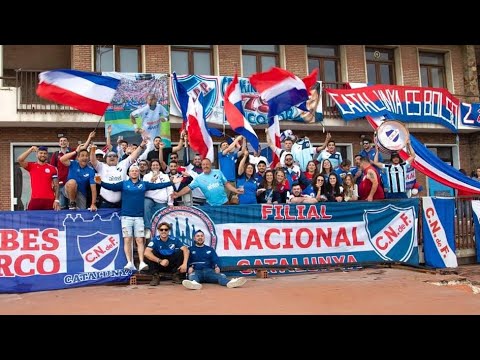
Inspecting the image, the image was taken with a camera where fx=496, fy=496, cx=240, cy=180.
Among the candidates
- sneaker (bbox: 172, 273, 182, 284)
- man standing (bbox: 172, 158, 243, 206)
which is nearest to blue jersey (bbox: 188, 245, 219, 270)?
sneaker (bbox: 172, 273, 182, 284)

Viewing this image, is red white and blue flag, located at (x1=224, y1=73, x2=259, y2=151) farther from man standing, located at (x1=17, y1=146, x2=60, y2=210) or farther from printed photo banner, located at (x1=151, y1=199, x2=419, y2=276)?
man standing, located at (x1=17, y1=146, x2=60, y2=210)

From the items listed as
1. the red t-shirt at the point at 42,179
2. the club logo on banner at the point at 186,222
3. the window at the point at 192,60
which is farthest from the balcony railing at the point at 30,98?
the club logo on banner at the point at 186,222

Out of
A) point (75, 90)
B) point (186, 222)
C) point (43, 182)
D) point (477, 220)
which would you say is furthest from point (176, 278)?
point (477, 220)

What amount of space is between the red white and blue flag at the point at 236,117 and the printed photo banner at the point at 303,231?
1.71 metres

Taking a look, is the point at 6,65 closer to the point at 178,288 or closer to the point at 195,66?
the point at 195,66

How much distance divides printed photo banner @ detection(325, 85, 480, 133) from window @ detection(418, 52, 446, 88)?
2.00m

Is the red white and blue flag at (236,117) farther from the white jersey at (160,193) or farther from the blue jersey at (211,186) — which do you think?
the white jersey at (160,193)

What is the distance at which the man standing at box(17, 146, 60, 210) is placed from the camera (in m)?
8.97

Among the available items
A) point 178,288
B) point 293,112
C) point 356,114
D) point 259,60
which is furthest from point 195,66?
point 178,288

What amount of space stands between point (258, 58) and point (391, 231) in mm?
9675

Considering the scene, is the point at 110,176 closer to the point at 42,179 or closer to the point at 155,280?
the point at 42,179

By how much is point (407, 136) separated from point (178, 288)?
6196mm

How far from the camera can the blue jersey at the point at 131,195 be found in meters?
9.05

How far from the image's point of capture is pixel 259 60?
18141 millimetres
